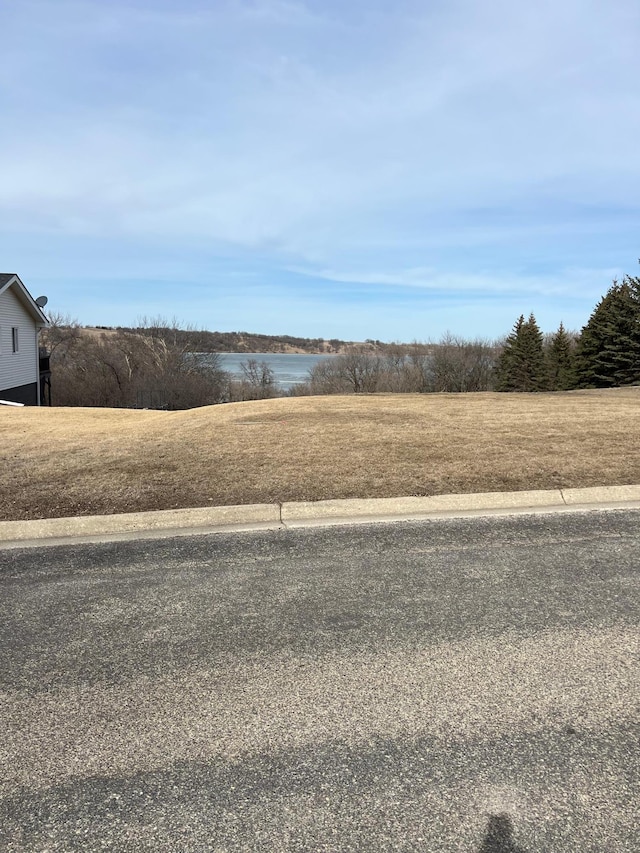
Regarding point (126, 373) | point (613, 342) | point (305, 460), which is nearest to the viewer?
point (305, 460)

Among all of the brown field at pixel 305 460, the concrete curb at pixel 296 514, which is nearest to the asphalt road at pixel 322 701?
the concrete curb at pixel 296 514

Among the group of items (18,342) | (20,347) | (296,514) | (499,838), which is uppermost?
(18,342)

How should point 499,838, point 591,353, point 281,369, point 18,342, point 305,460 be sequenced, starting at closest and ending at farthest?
1. point 499,838
2. point 305,460
3. point 18,342
4. point 591,353
5. point 281,369

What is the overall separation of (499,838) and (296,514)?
374 cm

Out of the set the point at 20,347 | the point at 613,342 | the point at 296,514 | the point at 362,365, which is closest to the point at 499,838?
the point at 296,514

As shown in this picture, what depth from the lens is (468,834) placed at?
6.54 ft

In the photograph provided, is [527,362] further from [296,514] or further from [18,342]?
[296,514]

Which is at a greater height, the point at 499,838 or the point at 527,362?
the point at 527,362

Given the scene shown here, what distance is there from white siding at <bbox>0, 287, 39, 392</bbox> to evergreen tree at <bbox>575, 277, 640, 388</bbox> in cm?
3505

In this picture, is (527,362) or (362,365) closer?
(527,362)

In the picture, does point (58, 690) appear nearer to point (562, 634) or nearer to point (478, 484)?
point (562, 634)

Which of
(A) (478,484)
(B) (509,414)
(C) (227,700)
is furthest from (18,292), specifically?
(C) (227,700)

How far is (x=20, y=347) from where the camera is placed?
2825cm

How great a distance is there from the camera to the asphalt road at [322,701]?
2061mm
